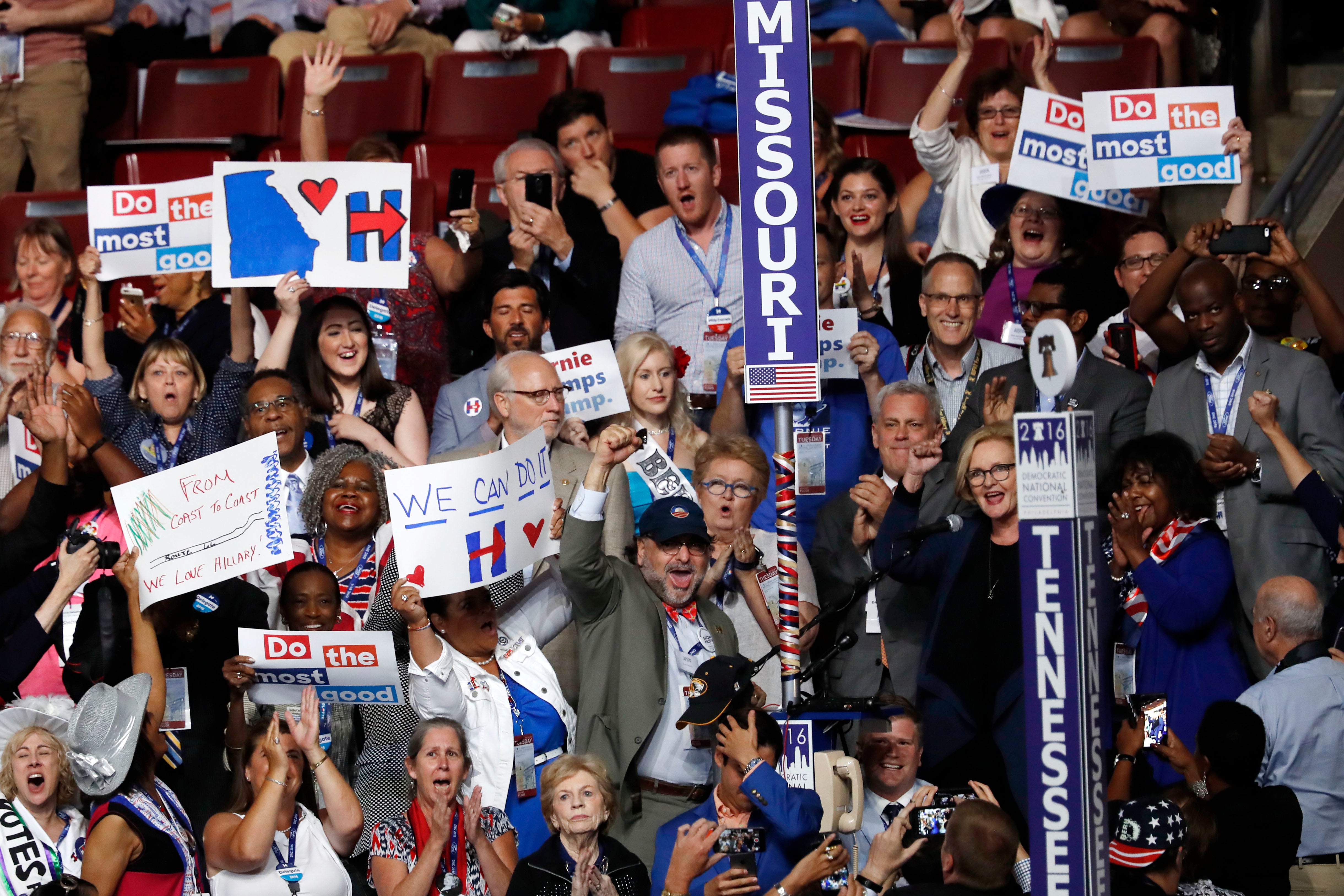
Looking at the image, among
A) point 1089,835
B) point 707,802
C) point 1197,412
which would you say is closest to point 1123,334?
point 1197,412

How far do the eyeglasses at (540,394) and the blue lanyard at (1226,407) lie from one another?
7.41ft

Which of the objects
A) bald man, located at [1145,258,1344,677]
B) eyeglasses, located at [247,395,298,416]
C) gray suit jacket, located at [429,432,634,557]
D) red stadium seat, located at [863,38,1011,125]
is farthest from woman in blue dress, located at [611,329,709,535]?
red stadium seat, located at [863,38,1011,125]

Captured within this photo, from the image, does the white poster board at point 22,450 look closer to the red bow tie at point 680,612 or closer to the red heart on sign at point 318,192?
the red heart on sign at point 318,192

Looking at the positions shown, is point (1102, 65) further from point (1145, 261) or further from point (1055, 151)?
point (1145, 261)

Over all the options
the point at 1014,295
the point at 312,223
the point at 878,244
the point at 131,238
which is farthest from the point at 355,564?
the point at 1014,295

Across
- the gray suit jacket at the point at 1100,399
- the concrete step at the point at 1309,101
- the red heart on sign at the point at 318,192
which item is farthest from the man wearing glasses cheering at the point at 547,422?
the concrete step at the point at 1309,101

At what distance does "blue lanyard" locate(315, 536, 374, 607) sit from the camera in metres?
6.12

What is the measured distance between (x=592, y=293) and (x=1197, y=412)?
2.54 m

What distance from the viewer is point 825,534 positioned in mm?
6082

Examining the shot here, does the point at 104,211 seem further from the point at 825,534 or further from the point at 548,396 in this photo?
the point at 825,534

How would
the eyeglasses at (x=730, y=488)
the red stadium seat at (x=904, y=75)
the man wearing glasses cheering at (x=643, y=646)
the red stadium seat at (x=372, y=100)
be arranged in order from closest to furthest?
the man wearing glasses cheering at (x=643, y=646), the eyeglasses at (x=730, y=488), the red stadium seat at (x=904, y=75), the red stadium seat at (x=372, y=100)

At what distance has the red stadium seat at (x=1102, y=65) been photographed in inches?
346

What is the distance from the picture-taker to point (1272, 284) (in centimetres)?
654

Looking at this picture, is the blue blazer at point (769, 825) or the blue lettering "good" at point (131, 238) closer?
the blue blazer at point (769, 825)
